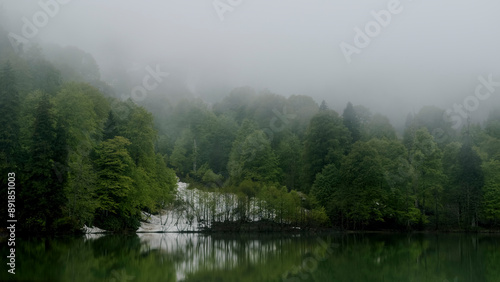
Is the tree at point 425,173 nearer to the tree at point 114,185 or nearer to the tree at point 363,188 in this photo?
the tree at point 363,188

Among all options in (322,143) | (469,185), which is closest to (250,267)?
(322,143)

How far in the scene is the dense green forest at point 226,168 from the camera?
33875 mm

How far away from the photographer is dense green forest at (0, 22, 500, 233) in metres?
33.9

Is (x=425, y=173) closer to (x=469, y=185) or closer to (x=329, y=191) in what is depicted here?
(x=469, y=185)

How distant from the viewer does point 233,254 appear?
2288 centimetres

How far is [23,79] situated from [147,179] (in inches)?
745

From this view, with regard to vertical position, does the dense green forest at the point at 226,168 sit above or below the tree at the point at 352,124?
below

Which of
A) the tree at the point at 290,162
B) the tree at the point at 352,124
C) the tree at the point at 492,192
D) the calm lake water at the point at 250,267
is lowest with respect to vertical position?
the calm lake water at the point at 250,267

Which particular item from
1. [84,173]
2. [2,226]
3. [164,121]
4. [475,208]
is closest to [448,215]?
[475,208]

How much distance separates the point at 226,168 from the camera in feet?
228

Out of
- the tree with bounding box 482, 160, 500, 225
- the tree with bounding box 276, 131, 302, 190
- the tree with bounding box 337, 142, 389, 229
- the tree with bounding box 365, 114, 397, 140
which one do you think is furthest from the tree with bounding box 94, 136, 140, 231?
the tree with bounding box 365, 114, 397, 140

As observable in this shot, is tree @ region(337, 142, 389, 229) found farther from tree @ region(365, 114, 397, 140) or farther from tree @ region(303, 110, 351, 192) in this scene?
tree @ region(365, 114, 397, 140)

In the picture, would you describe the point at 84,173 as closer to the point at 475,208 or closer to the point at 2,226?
the point at 2,226

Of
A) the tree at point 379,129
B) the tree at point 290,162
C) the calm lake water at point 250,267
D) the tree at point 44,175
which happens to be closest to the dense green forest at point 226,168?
the tree at point 44,175
